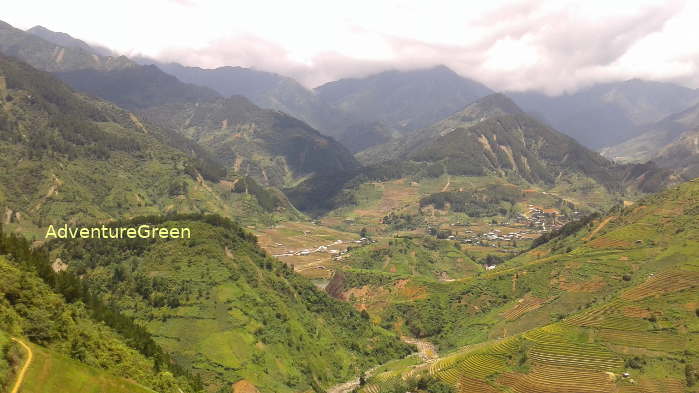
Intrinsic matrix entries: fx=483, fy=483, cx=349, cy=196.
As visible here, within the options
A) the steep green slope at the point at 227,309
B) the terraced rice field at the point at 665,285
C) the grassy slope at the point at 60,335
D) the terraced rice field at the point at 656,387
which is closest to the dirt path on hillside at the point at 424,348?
the steep green slope at the point at 227,309

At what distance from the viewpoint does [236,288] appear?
105 metres

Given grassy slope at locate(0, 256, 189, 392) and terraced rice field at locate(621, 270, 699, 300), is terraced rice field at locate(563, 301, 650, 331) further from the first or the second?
grassy slope at locate(0, 256, 189, 392)

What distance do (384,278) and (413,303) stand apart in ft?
61.4

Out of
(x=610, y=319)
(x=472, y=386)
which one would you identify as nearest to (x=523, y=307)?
(x=610, y=319)

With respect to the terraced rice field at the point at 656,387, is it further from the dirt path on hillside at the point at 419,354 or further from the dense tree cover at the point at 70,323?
the dense tree cover at the point at 70,323

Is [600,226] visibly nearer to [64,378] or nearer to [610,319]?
[610,319]

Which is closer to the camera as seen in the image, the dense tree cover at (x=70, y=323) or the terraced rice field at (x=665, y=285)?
the dense tree cover at (x=70, y=323)

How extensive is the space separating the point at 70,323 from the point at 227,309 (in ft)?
145

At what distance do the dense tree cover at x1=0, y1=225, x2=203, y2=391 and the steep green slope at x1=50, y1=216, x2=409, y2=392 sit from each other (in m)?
14.8

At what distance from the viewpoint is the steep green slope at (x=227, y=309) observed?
89.1 metres

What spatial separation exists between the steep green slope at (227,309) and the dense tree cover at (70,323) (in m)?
14.8

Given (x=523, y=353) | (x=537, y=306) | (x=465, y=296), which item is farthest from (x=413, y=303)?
(x=523, y=353)

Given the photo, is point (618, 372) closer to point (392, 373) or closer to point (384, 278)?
point (392, 373)

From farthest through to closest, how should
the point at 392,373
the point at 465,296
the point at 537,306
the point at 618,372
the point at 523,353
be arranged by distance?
the point at 465,296 < the point at 537,306 < the point at 392,373 < the point at 523,353 < the point at 618,372
